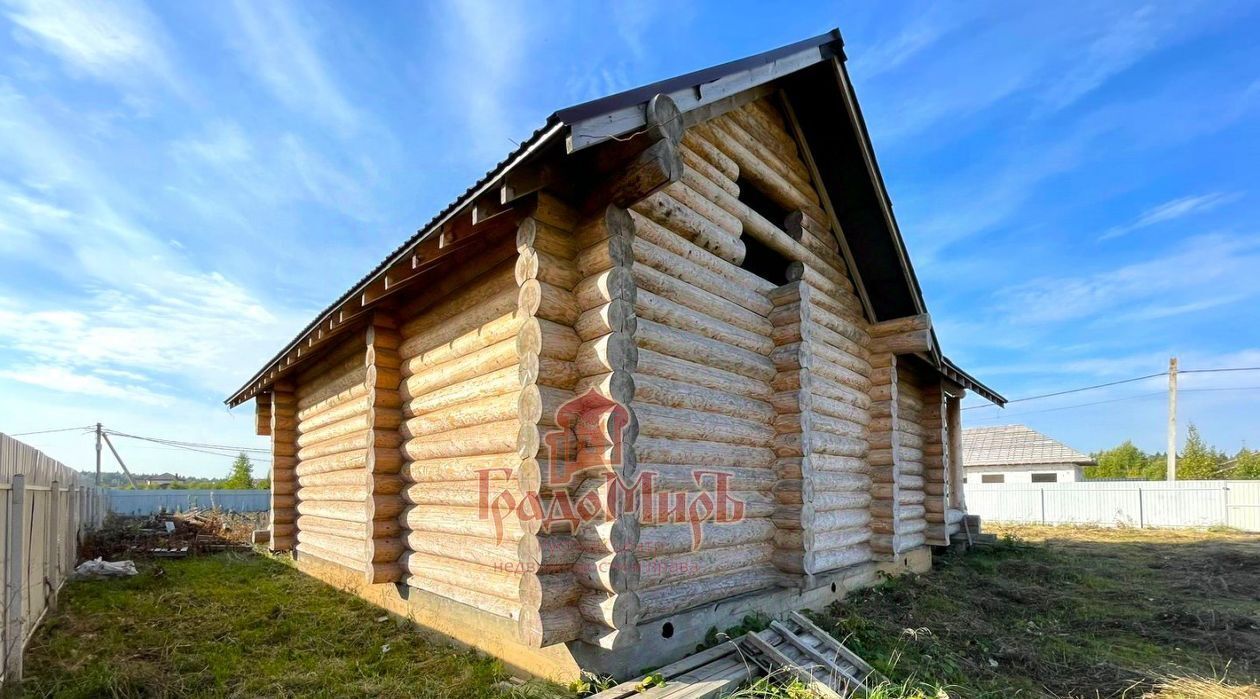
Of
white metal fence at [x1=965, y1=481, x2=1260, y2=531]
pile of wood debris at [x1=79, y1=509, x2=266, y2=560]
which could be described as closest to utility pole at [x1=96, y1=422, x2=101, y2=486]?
pile of wood debris at [x1=79, y1=509, x2=266, y2=560]

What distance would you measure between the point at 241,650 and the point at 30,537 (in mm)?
2799

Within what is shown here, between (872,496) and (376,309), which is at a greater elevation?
(376,309)

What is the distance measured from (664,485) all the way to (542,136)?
10.3 ft

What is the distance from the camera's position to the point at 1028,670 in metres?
6.33

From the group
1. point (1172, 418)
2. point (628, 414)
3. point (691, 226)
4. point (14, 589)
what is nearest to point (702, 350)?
point (691, 226)

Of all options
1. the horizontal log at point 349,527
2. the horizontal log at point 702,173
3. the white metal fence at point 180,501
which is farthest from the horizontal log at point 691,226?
the white metal fence at point 180,501

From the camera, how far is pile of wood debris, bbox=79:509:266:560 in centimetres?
1365

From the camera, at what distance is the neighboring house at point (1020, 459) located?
3128 centimetres

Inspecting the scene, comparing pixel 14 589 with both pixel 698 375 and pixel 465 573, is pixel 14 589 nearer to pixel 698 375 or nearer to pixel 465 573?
pixel 465 573

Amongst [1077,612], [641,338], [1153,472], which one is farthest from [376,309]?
[1153,472]

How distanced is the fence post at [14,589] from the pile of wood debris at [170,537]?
9.46 meters

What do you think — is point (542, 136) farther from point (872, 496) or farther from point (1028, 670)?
point (872, 496)

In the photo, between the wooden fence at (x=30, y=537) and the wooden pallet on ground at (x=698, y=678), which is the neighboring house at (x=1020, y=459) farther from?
the wooden fence at (x=30, y=537)

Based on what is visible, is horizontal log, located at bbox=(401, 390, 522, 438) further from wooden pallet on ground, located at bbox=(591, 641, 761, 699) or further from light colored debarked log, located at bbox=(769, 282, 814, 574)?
light colored debarked log, located at bbox=(769, 282, 814, 574)
